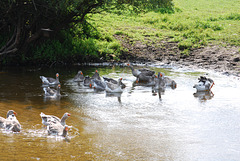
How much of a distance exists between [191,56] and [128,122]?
12.2 metres

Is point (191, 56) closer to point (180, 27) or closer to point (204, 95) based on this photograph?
point (180, 27)

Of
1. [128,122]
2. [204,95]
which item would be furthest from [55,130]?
[204,95]

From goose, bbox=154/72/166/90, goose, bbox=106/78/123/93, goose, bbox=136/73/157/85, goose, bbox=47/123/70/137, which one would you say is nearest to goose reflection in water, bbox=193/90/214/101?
goose, bbox=154/72/166/90

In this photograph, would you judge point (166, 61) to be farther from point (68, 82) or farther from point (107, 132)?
point (107, 132)

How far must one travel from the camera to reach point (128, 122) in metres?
10.0

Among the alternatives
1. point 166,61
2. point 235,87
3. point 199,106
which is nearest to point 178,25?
point 166,61

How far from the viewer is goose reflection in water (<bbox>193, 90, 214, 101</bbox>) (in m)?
13.3

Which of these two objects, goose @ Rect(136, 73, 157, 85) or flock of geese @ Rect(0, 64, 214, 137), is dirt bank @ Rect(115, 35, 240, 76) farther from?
goose @ Rect(136, 73, 157, 85)

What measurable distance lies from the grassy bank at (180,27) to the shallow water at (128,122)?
7.40 m

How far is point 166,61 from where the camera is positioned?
21109 millimetres

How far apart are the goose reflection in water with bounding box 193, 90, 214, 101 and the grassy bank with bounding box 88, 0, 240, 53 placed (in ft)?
26.4

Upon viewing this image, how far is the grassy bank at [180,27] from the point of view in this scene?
2303 cm

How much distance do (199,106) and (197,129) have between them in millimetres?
2707

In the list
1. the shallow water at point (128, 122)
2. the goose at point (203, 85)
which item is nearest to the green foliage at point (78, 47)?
the shallow water at point (128, 122)
